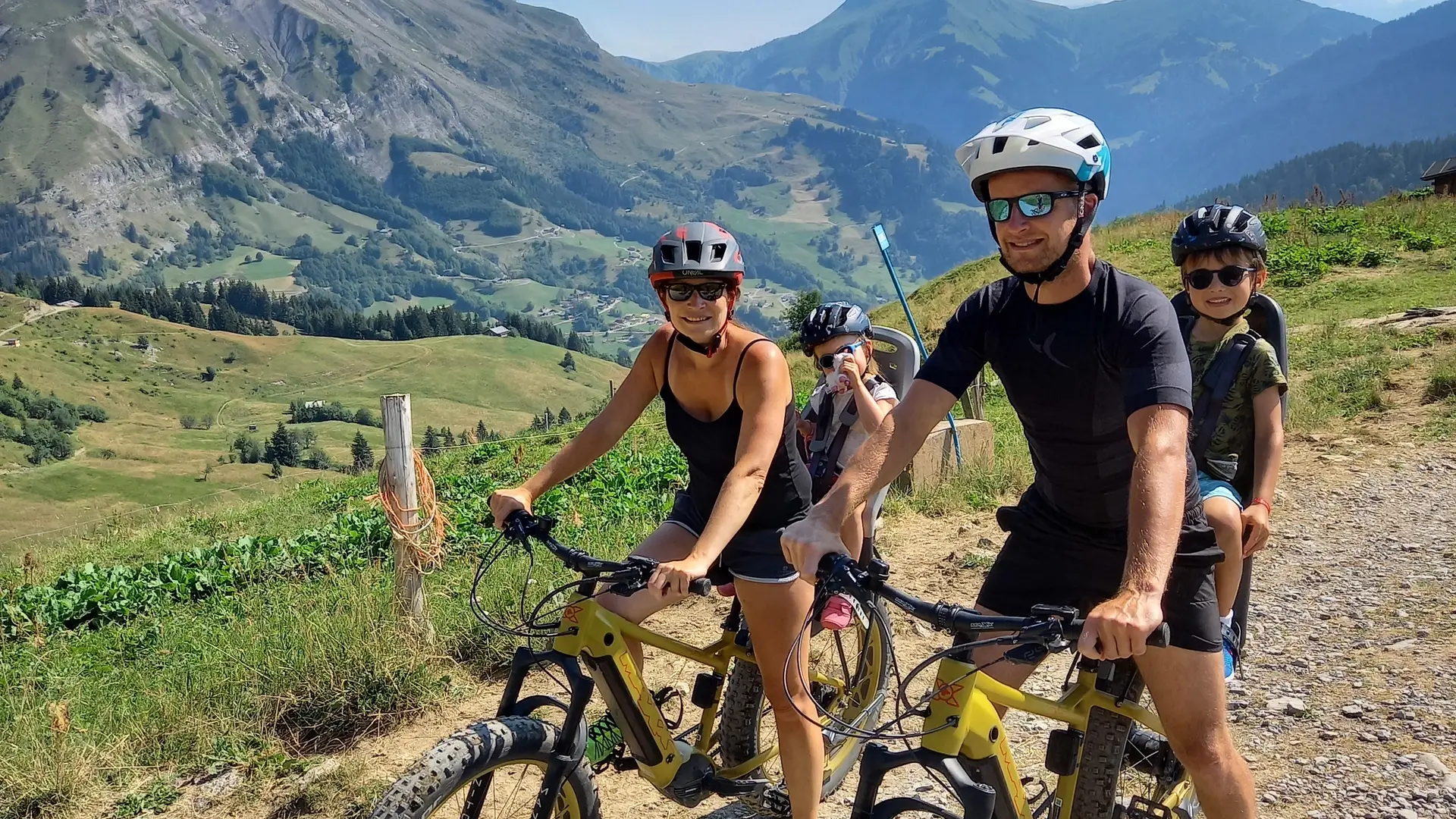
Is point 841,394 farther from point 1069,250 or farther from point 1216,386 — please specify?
point 1069,250

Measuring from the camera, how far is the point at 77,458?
102 metres

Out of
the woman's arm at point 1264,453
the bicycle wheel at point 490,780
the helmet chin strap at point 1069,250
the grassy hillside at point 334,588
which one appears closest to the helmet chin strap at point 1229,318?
the woman's arm at point 1264,453

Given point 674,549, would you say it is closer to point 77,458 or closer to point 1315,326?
point 1315,326

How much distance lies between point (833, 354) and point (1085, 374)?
2.70 m

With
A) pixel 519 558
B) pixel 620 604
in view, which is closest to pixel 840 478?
pixel 620 604

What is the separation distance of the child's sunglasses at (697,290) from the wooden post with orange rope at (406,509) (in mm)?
2677

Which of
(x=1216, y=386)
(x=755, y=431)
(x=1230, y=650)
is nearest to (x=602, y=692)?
(x=755, y=431)

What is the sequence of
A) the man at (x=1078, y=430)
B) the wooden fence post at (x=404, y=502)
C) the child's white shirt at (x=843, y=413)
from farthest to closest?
1. the wooden fence post at (x=404, y=502)
2. the child's white shirt at (x=843, y=413)
3. the man at (x=1078, y=430)

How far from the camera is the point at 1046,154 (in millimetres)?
2818

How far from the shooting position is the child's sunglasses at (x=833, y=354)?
5574 mm

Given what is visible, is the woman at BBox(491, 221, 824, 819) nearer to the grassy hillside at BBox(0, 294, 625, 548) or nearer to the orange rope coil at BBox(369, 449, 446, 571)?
the orange rope coil at BBox(369, 449, 446, 571)

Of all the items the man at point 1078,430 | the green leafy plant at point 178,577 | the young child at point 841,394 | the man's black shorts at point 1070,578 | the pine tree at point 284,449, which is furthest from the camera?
the pine tree at point 284,449

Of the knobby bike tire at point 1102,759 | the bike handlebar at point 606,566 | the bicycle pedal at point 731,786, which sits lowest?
the bicycle pedal at point 731,786

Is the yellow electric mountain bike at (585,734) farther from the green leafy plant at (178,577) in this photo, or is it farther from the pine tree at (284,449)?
the pine tree at (284,449)
